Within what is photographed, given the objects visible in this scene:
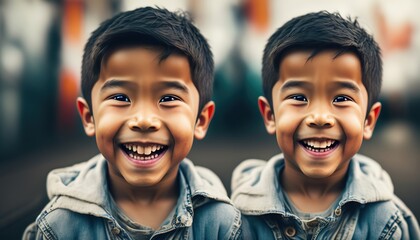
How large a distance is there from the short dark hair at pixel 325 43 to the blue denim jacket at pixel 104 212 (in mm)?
420

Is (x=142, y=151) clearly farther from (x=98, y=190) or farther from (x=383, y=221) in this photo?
(x=383, y=221)

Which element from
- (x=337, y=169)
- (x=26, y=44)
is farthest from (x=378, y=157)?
(x=26, y=44)

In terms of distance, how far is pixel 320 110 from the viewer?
1.83 m

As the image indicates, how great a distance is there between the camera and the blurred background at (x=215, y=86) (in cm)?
221

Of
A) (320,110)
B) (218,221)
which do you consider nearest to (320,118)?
(320,110)

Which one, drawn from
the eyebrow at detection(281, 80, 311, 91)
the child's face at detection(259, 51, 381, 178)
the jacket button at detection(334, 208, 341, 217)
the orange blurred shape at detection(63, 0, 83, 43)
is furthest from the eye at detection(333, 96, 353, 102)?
the orange blurred shape at detection(63, 0, 83, 43)

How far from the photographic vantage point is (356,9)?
7.42ft

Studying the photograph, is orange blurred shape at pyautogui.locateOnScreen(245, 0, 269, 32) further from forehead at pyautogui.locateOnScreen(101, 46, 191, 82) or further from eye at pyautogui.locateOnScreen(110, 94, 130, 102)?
eye at pyautogui.locateOnScreen(110, 94, 130, 102)

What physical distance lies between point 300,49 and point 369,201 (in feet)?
1.84

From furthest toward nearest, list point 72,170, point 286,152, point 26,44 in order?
point 26,44 < point 72,170 < point 286,152

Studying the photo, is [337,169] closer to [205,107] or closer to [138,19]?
[205,107]

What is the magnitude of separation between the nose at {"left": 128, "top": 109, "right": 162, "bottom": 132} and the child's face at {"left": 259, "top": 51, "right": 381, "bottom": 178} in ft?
1.37

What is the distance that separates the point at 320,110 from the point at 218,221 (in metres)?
0.50

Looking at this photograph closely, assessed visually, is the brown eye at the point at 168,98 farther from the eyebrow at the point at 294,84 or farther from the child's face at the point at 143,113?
the eyebrow at the point at 294,84
